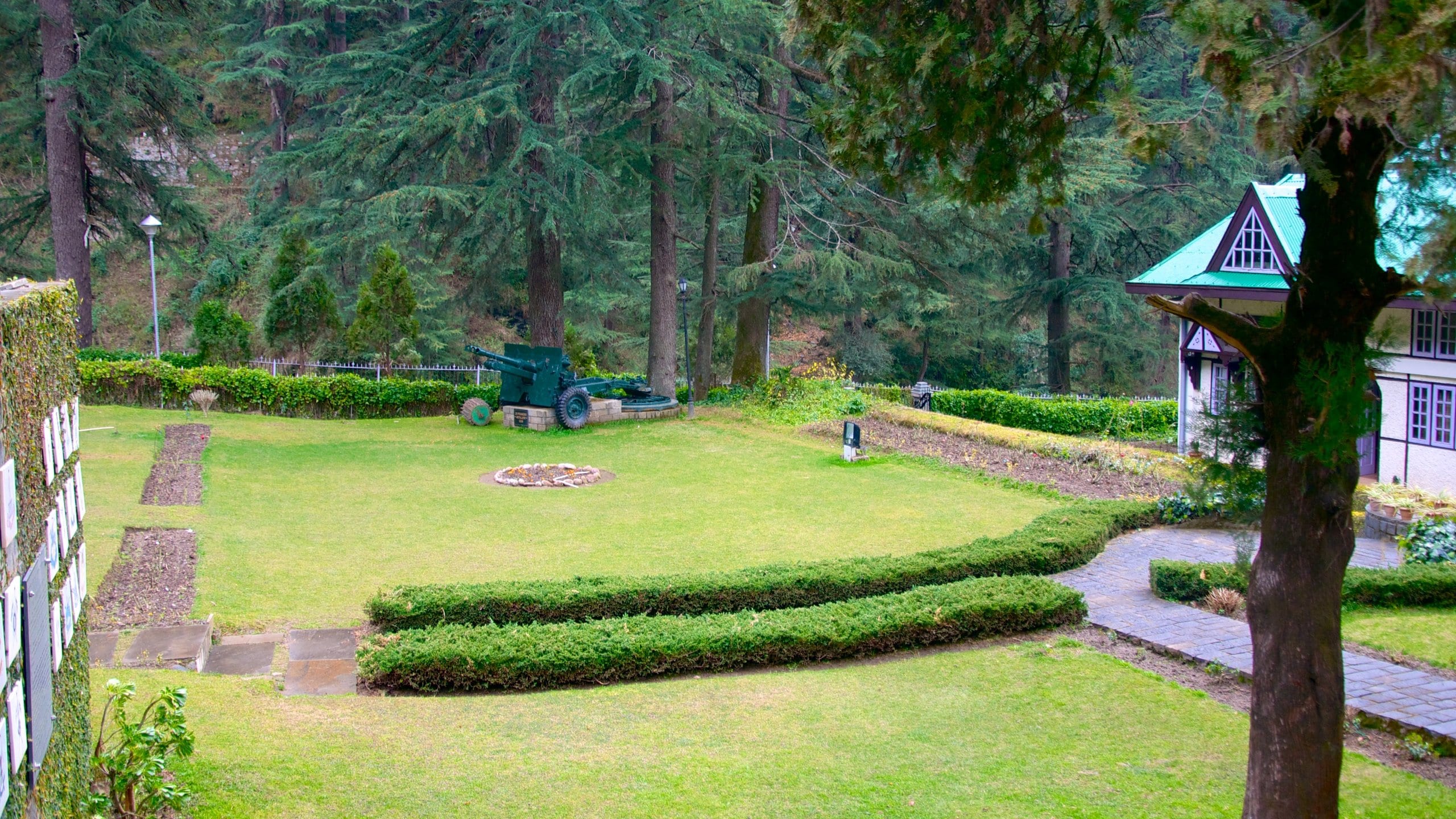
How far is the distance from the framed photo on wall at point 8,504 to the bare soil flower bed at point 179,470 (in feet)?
35.2

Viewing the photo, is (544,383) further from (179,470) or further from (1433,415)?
(1433,415)

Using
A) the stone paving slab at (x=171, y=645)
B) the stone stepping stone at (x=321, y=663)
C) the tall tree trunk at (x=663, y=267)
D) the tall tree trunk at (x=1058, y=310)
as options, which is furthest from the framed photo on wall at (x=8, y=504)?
the tall tree trunk at (x=1058, y=310)

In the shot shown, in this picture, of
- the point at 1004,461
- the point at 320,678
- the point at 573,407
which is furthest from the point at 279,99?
the point at 320,678

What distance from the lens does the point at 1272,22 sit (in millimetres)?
4695

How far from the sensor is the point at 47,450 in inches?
172

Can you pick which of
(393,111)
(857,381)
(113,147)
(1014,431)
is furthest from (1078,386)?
(113,147)

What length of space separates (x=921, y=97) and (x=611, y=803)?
4.61m

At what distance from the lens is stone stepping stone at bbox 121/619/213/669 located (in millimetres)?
7887

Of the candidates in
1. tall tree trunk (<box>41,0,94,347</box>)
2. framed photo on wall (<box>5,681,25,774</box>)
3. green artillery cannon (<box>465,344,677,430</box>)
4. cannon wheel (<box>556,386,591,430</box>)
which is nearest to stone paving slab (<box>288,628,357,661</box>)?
framed photo on wall (<box>5,681,25,774</box>)

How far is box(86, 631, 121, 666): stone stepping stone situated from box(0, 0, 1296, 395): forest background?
1270 cm

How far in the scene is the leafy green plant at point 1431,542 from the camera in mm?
10742

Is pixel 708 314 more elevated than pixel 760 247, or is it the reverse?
pixel 760 247

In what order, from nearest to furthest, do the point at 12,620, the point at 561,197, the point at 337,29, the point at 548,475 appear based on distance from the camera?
the point at 12,620
the point at 548,475
the point at 561,197
the point at 337,29

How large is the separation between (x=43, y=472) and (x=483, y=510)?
9.73m
